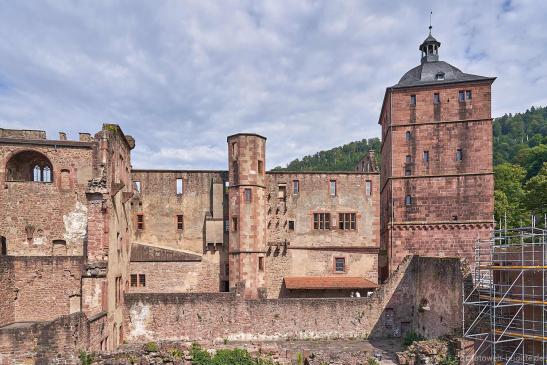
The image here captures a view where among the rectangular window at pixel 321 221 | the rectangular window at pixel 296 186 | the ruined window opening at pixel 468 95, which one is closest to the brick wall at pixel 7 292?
the rectangular window at pixel 296 186

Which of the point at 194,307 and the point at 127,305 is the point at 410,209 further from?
the point at 127,305

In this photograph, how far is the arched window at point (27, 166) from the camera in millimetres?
23203

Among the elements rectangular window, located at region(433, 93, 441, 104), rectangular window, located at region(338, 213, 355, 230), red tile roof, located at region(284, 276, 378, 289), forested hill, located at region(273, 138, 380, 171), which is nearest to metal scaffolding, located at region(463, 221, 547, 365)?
red tile roof, located at region(284, 276, 378, 289)

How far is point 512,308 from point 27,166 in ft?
98.6

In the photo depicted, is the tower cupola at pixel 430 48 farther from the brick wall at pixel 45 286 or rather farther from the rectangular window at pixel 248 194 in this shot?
the brick wall at pixel 45 286

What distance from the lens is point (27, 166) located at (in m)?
24.9

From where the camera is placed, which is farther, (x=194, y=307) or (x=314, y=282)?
(x=314, y=282)

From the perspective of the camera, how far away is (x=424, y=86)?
2694 cm

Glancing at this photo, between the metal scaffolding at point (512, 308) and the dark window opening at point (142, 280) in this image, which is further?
the dark window opening at point (142, 280)

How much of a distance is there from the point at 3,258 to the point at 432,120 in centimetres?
2819

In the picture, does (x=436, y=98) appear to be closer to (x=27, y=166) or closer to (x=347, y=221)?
(x=347, y=221)

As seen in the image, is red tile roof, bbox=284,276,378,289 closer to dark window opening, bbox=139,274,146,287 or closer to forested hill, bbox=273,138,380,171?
dark window opening, bbox=139,274,146,287

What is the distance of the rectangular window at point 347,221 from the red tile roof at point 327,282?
12.3 feet

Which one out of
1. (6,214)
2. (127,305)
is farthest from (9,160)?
(127,305)
